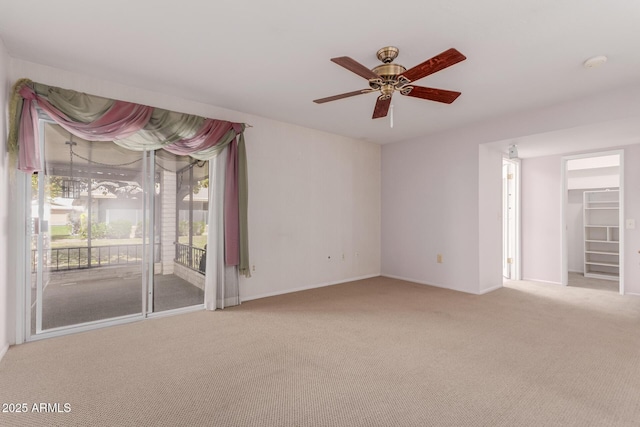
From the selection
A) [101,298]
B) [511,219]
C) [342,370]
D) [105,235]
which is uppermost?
[511,219]

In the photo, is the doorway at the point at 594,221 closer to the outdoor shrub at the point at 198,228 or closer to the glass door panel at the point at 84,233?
the outdoor shrub at the point at 198,228

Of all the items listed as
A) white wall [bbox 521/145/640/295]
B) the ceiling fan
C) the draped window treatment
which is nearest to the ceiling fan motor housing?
the ceiling fan

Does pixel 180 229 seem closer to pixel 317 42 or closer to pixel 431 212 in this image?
pixel 317 42

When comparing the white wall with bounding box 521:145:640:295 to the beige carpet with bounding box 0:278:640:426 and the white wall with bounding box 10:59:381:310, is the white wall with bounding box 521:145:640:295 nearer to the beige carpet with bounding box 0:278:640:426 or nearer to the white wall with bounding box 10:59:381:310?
the beige carpet with bounding box 0:278:640:426

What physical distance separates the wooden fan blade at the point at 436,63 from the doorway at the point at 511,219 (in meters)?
4.08

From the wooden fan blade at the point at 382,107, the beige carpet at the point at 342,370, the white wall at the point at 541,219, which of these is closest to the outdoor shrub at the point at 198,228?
the beige carpet at the point at 342,370

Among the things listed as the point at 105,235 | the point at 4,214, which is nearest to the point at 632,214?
the point at 105,235

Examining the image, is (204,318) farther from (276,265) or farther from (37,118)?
(37,118)

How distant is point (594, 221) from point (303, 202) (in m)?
5.74

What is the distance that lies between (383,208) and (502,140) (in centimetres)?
230

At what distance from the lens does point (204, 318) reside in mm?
3480

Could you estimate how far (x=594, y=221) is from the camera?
601cm

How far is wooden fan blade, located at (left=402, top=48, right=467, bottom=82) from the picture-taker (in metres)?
2.01

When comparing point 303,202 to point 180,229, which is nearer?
point 180,229
